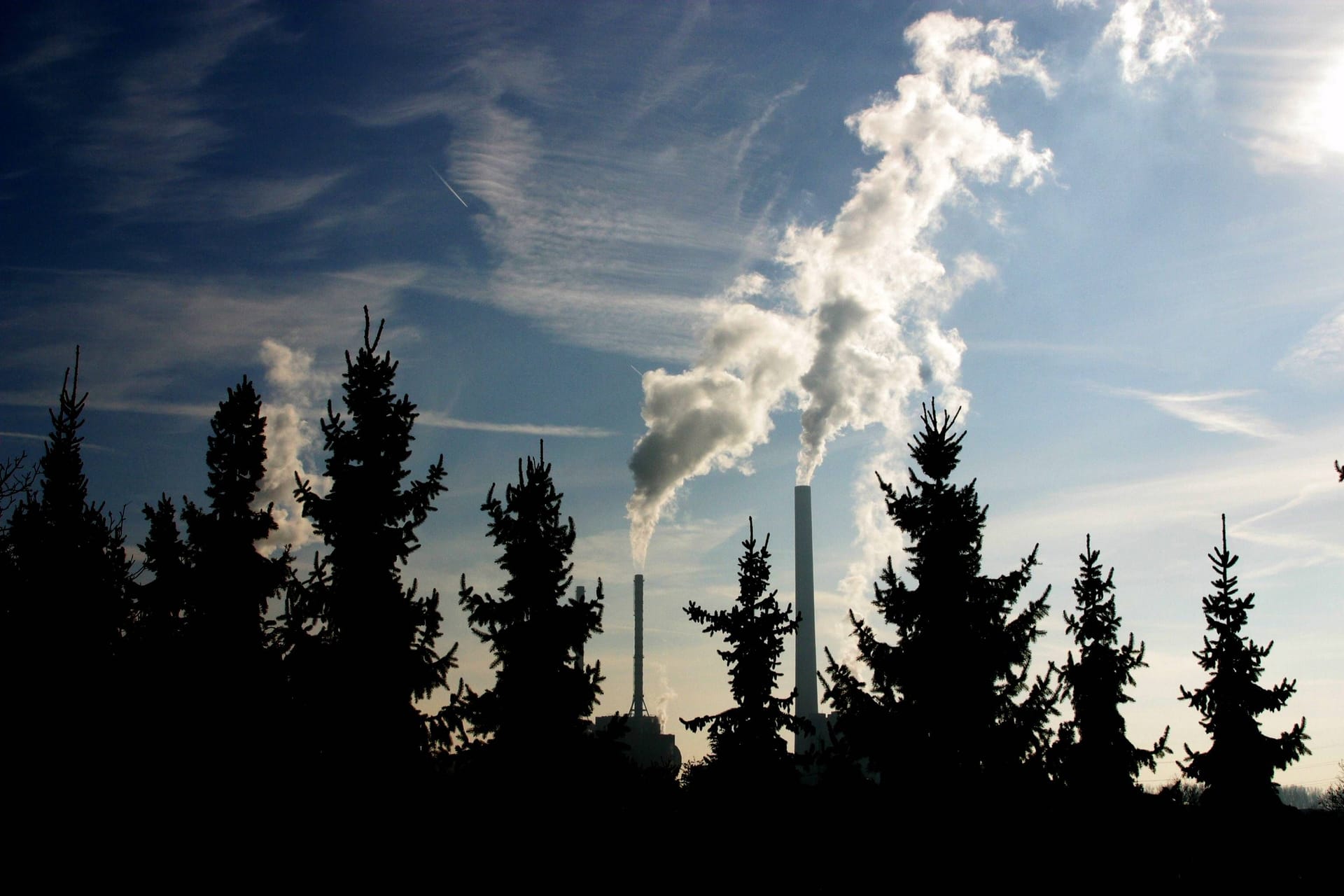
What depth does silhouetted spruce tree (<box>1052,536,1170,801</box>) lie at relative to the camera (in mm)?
23844

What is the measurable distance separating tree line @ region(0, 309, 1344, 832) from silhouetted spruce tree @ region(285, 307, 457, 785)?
44 millimetres

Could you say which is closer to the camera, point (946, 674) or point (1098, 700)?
point (946, 674)

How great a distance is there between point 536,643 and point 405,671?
108 inches

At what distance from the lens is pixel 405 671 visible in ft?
58.8

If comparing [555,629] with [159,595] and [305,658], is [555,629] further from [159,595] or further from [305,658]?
[159,595]

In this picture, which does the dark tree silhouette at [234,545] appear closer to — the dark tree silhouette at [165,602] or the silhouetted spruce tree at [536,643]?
the dark tree silhouette at [165,602]

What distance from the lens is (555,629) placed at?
18344mm

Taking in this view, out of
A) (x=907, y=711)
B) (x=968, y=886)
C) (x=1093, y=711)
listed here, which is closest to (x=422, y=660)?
(x=907, y=711)

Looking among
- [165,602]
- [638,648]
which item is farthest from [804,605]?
[165,602]

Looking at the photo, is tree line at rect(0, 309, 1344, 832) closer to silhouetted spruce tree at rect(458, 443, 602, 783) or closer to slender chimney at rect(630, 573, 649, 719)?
silhouetted spruce tree at rect(458, 443, 602, 783)

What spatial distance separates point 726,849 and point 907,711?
249 inches

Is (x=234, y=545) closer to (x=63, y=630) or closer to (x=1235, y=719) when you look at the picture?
(x=63, y=630)

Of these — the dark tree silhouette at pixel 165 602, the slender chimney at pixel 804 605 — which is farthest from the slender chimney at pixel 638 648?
the dark tree silhouette at pixel 165 602

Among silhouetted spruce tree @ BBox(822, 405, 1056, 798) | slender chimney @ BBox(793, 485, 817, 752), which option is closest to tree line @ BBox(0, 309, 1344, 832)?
silhouetted spruce tree @ BBox(822, 405, 1056, 798)
